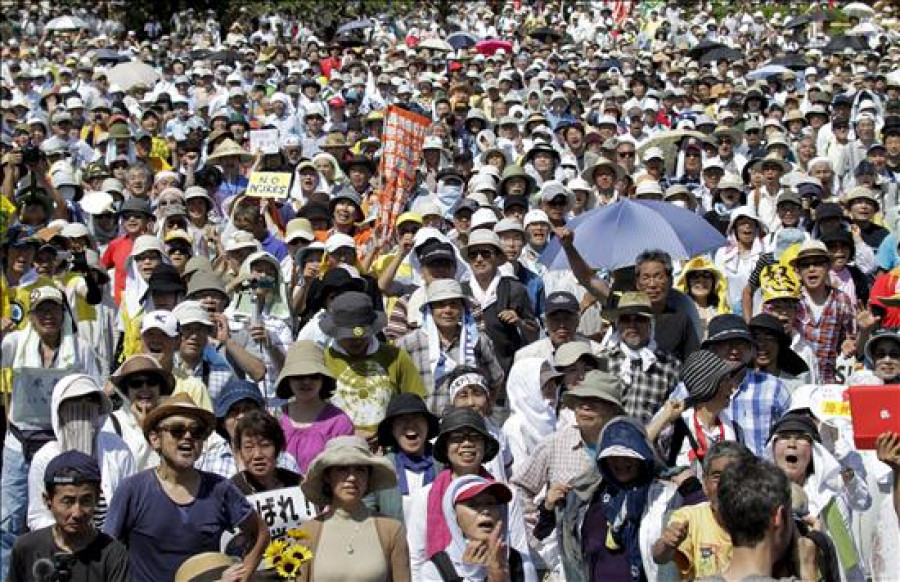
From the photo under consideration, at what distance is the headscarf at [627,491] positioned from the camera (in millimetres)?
6840

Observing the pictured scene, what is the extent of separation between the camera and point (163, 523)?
6641mm

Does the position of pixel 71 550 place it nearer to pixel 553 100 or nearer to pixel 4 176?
pixel 4 176

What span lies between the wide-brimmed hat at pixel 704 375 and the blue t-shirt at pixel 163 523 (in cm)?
213

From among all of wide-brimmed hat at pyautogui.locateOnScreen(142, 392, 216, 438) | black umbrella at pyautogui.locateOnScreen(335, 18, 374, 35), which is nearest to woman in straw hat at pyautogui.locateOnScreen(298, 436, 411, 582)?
wide-brimmed hat at pyautogui.locateOnScreen(142, 392, 216, 438)

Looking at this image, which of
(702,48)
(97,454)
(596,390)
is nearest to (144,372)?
(97,454)

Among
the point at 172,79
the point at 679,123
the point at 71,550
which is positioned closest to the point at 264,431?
the point at 71,550

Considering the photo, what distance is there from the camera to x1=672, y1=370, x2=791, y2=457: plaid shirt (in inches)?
311

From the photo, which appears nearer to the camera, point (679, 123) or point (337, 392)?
point (337, 392)

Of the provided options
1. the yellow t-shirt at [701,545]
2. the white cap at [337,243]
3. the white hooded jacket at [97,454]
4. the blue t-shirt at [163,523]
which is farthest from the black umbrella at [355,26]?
the yellow t-shirt at [701,545]

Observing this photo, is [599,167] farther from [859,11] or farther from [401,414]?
[859,11]

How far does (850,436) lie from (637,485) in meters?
1.58

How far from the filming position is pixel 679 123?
19.3 meters

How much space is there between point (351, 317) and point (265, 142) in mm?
6916

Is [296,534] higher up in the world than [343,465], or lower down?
lower down
